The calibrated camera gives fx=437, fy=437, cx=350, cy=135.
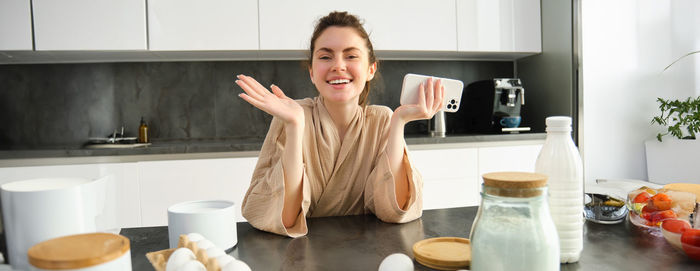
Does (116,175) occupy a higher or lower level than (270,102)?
lower

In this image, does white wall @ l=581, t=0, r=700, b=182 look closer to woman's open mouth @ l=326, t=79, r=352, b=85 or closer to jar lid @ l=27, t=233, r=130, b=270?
woman's open mouth @ l=326, t=79, r=352, b=85

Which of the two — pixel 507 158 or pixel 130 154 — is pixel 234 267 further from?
pixel 507 158

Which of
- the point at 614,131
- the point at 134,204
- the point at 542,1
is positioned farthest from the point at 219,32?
the point at 614,131

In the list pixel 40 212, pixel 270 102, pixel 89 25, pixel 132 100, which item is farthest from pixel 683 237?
pixel 132 100

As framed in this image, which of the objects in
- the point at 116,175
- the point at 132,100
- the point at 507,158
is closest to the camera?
the point at 116,175

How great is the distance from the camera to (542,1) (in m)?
2.86

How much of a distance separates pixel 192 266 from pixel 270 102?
0.50 m

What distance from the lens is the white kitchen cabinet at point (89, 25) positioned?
2.32 metres

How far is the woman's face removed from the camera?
1233 mm

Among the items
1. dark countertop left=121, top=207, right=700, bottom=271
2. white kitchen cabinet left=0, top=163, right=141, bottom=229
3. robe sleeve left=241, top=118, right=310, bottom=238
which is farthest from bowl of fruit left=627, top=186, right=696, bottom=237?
white kitchen cabinet left=0, top=163, right=141, bottom=229

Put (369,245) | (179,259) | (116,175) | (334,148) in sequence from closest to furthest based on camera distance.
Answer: (179,259), (369,245), (334,148), (116,175)

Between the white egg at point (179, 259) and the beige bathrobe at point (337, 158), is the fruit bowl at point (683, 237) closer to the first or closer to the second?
the beige bathrobe at point (337, 158)

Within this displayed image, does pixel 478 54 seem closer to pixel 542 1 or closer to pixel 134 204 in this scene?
pixel 542 1

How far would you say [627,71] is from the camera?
2.63 metres
